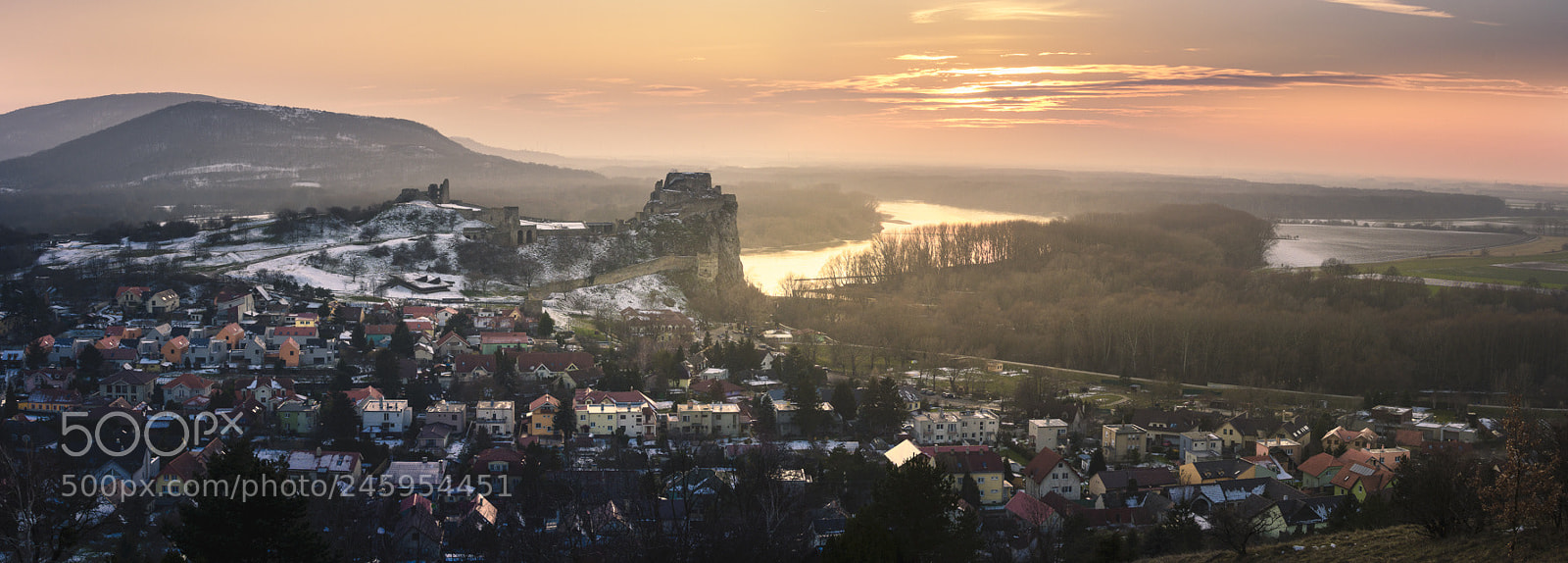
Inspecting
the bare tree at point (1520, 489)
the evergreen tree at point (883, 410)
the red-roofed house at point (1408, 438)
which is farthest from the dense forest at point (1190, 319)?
the bare tree at point (1520, 489)

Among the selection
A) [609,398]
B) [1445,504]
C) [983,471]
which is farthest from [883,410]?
[1445,504]

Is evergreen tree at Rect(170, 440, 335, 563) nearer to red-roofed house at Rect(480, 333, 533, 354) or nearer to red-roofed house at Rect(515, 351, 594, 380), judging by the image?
red-roofed house at Rect(515, 351, 594, 380)

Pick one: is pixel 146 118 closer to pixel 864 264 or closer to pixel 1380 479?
pixel 864 264

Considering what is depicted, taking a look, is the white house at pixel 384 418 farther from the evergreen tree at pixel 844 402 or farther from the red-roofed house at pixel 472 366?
the evergreen tree at pixel 844 402

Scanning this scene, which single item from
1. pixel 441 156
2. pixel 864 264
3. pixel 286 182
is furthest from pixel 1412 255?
pixel 441 156

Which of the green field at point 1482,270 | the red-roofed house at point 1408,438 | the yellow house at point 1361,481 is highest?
the green field at point 1482,270

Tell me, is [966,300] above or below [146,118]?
below
